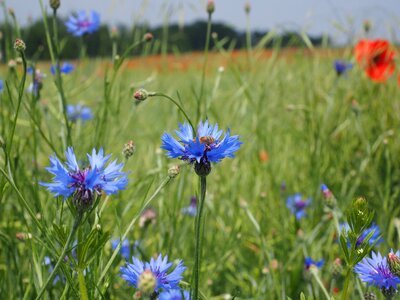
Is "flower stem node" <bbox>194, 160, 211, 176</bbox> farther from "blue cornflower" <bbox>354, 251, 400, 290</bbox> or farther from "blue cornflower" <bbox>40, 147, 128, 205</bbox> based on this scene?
"blue cornflower" <bbox>354, 251, 400, 290</bbox>

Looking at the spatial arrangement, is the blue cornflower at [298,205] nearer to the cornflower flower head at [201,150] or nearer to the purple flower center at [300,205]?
the purple flower center at [300,205]

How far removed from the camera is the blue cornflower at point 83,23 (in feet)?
3.71

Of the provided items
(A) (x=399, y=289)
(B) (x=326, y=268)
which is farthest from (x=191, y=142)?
(B) (x=326, y=268)

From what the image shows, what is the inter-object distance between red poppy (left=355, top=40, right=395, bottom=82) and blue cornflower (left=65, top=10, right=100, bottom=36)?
0.77 metres

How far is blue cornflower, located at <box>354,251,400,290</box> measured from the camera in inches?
Answer: 21.7

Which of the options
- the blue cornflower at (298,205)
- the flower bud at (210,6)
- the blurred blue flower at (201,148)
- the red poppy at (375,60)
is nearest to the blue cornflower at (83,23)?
the flower bud at (210,6)

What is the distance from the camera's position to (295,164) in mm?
1486

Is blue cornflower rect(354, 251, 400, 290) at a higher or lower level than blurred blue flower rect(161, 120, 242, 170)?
lower

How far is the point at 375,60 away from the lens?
158 centimetres

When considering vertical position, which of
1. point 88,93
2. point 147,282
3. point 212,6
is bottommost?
point 88,93

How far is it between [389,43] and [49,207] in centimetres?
117

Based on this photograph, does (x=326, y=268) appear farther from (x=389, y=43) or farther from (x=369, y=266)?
(x=389, y=43)

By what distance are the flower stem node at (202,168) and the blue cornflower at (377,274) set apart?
193 millimetres

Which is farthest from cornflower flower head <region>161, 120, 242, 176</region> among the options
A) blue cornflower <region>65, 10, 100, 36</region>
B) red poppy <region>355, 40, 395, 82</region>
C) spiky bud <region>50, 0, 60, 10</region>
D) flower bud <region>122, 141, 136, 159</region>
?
red poppy <region>355, 40, 395, 82</region>
